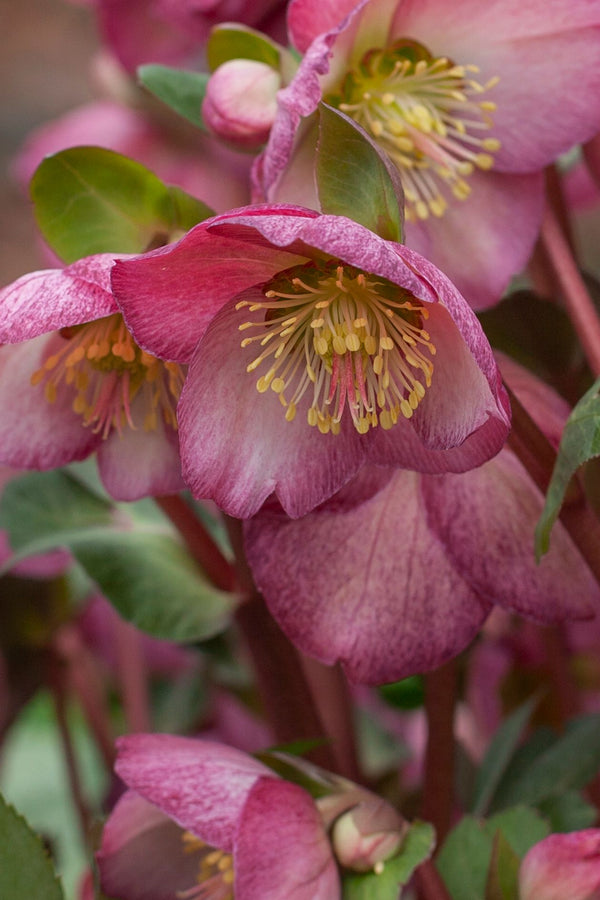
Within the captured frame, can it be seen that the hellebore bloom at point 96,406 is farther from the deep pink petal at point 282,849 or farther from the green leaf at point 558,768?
the green leaf at point 558,768

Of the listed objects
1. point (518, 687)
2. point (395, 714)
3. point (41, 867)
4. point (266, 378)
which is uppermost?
point (266, 378)

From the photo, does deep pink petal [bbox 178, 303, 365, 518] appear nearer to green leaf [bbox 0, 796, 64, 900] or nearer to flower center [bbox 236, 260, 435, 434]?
flower center [bbox 236, 260, 435, 434]

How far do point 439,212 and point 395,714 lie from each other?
2.10 feet

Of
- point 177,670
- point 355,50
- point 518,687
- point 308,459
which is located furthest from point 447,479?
point 177,670

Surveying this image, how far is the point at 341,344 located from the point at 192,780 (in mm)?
152

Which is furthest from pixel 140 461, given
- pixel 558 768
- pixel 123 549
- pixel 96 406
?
pixel 558 768

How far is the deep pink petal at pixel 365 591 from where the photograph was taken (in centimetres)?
38

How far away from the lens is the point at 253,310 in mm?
340

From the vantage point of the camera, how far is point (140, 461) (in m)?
0.40

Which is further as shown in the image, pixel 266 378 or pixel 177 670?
pixel 177 670

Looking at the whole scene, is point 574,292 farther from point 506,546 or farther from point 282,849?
point 282,849

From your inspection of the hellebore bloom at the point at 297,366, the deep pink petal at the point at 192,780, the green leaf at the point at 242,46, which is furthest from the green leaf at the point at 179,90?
the deep pink petal at the point at 192,780

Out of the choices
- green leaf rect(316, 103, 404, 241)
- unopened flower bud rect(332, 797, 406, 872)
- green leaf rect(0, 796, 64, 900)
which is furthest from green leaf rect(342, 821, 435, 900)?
green leaf rect(316, 103, 404, 241)

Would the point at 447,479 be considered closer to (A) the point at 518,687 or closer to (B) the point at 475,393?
Result: (B) the point at 475,393
